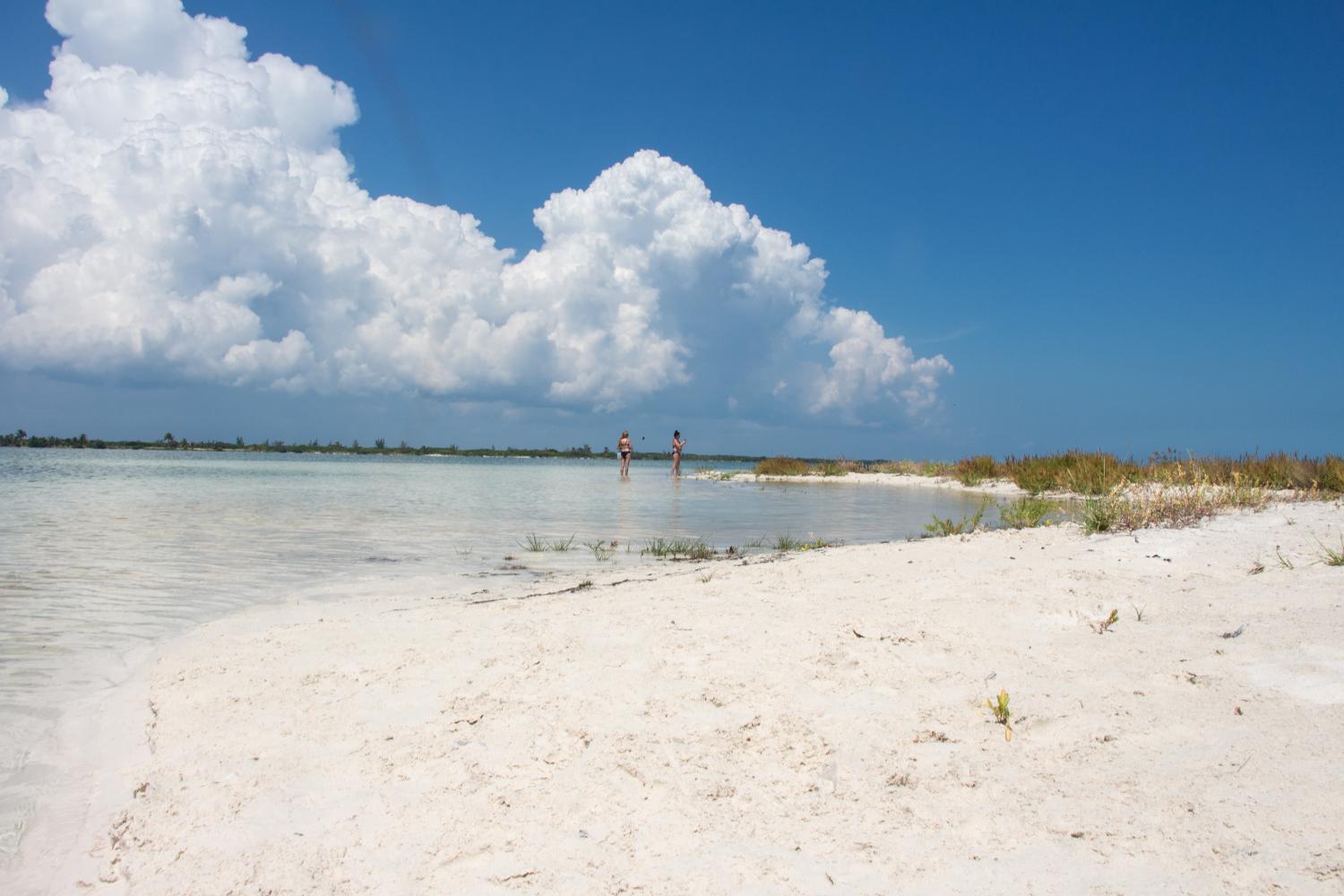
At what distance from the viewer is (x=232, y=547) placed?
959 cm

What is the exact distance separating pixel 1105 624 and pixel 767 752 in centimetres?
246

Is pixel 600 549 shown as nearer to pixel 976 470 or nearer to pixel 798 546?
pixel 798 546

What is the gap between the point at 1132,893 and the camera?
6.80 ft

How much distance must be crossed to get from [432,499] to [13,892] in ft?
52.2

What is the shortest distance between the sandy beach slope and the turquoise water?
0.55m

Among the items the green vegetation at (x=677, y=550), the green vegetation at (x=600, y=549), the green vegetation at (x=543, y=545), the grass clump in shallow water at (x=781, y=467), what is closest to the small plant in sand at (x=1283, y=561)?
the green vegetation at (x=677, y=550)

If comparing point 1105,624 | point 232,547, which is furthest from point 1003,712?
point 232,547

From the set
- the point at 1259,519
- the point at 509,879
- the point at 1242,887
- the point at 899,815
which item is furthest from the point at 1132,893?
the point at 1259,519

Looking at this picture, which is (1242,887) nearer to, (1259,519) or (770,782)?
(770,782)

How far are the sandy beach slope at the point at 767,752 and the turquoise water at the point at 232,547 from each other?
55 centimetres

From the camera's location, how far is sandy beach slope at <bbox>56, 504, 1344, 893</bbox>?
229cm

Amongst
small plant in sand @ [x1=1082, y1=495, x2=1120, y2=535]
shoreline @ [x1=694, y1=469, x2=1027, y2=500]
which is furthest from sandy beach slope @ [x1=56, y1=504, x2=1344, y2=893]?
shoreline @ [x1=694, y1=469, x2=1027, y2=500]

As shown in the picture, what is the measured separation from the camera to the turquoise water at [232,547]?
453cm

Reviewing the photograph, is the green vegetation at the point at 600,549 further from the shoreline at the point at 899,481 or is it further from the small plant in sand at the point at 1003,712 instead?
the shoreline at the point at 899,481
